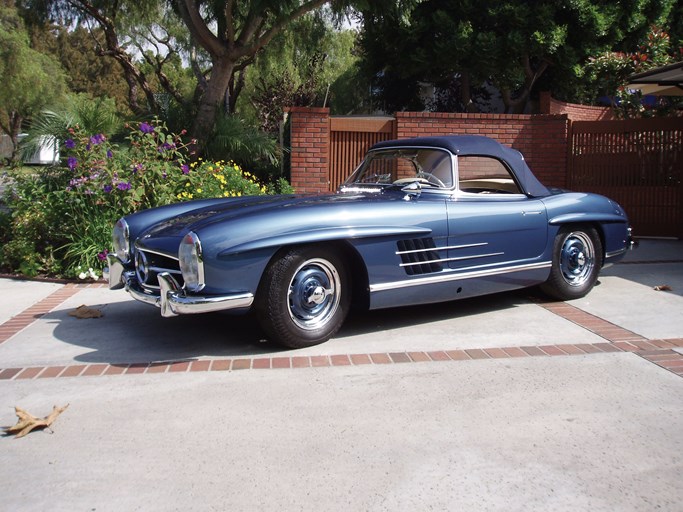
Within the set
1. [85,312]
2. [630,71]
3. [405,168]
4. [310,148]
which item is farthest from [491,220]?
[630,71]

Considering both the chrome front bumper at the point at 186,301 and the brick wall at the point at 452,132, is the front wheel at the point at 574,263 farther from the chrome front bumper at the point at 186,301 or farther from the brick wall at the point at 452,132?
the brick wall at the point at 452,132

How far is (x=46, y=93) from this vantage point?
32750 mm

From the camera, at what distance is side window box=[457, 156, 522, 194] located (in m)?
5.80

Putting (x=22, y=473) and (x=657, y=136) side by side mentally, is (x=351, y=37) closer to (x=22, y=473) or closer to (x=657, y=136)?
(x=657, y=136)

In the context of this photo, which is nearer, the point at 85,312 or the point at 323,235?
the point at 323,235

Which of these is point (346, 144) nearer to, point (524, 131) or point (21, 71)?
point (524, 131)

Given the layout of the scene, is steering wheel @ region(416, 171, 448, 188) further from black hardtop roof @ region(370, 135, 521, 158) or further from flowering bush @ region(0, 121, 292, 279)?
flowering bush @ region(0, 121, 292, 279)

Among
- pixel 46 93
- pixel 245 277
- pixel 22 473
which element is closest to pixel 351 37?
pixel 46 93

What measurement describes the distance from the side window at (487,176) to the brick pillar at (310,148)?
Result: 13.2 ft

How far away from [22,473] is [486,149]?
4.30 metres

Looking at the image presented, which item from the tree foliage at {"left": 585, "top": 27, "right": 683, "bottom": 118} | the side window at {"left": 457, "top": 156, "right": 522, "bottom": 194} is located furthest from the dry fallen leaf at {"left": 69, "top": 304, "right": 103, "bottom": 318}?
the tree foliage at {"left": 585, "top": 27, "right": 683, "bottom": 118}

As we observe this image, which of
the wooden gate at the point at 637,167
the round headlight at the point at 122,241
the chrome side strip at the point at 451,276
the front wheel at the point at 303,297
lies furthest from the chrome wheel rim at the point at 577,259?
the wooden gate at the point at 637,167

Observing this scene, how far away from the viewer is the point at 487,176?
605cm

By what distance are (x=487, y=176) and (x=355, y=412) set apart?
3062mm
